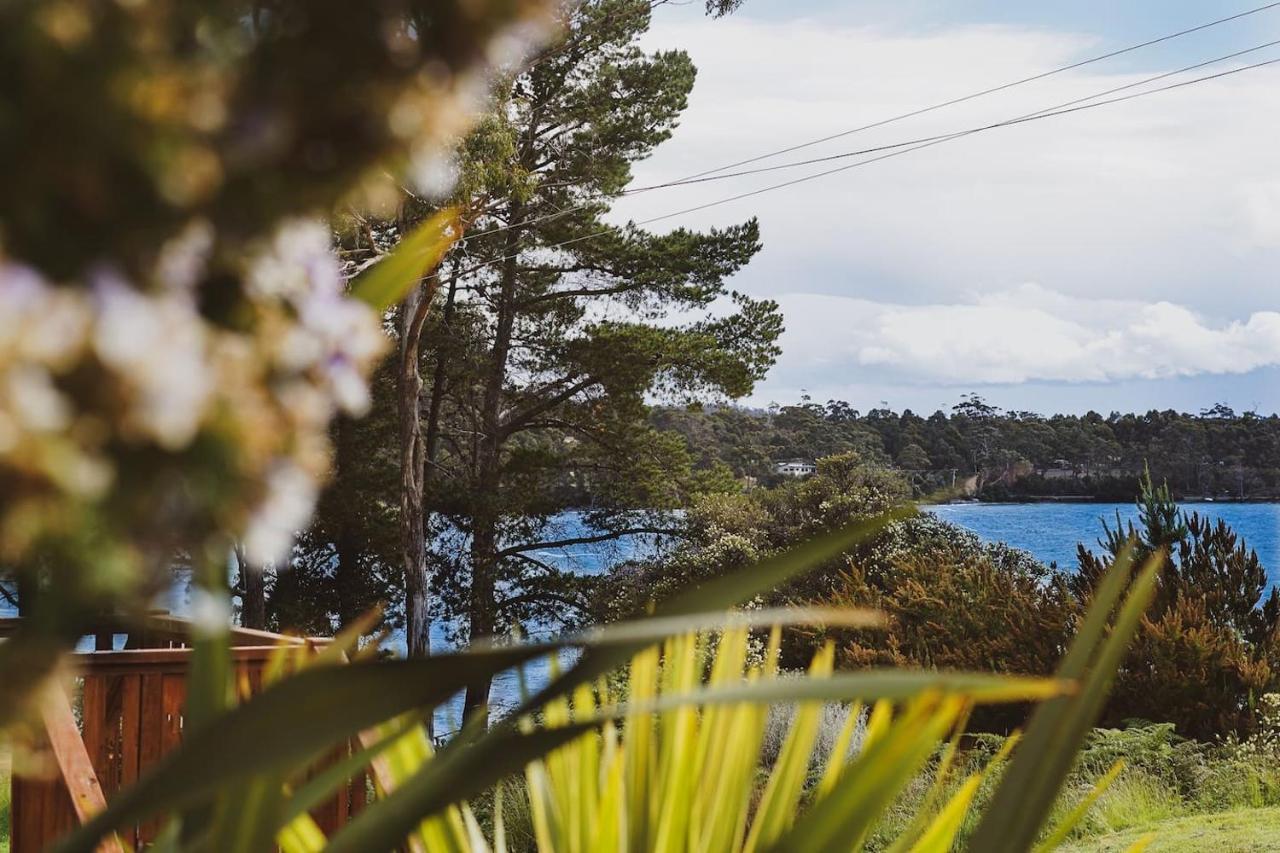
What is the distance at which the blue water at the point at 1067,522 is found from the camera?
24.0m

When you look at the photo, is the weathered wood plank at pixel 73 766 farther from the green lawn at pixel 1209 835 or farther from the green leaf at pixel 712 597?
the green lawn at pixel 1209 835

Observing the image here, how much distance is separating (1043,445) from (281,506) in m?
26.1

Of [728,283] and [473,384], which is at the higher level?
[728,283]

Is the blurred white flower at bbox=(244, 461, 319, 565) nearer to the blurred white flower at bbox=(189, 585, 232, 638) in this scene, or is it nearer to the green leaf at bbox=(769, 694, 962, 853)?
the blurred white flower at bbox=(189, 585, 232, 638)

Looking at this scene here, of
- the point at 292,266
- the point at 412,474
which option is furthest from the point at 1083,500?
the point at 292,266

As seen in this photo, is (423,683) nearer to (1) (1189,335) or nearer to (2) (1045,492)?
(2) (1045,492)

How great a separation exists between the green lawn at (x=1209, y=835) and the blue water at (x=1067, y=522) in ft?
26.8

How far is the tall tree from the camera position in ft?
48.0

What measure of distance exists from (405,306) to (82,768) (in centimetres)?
1139

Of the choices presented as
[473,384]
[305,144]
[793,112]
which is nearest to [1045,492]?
[793,112]

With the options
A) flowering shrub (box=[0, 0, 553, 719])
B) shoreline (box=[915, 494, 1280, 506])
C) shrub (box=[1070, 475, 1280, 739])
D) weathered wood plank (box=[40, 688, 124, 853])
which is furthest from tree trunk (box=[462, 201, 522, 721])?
flowering shrub (box=[0, 0, 553, 719])

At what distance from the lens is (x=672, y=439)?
54.1 feet

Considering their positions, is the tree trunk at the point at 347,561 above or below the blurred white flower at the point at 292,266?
below

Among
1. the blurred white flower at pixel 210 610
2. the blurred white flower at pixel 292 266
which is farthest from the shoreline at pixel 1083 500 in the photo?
the blurred white flower at pixel 292 266
